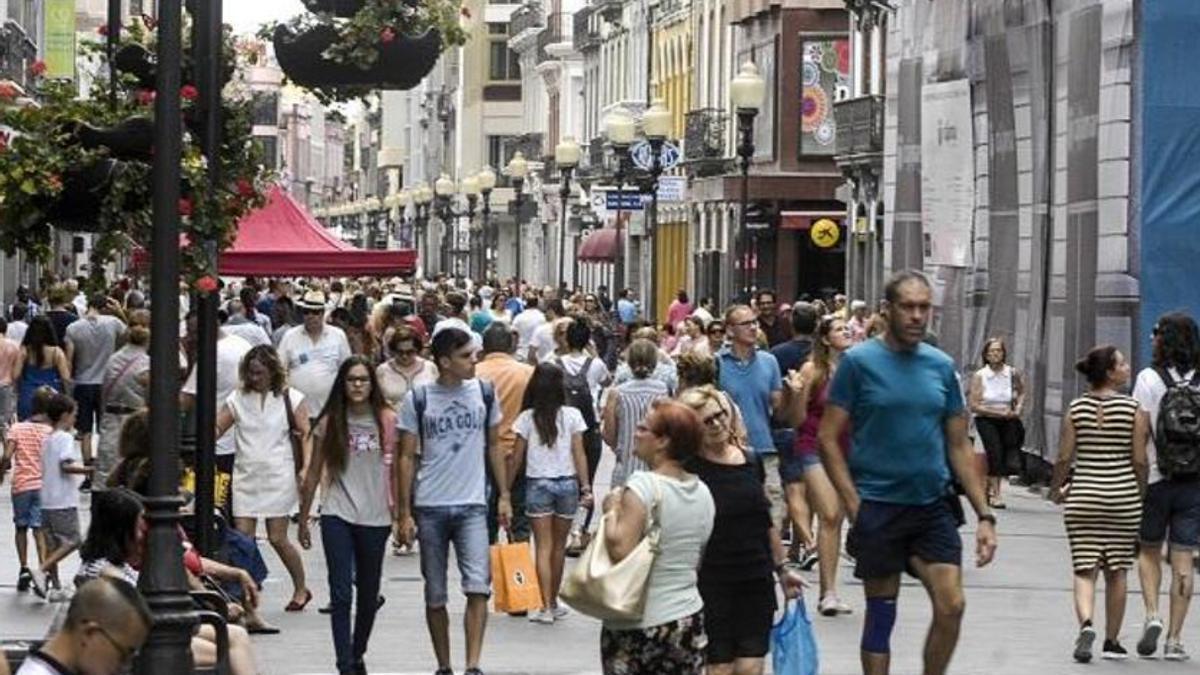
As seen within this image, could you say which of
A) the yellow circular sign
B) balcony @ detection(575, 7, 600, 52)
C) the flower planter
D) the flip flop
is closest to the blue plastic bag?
the flower planter

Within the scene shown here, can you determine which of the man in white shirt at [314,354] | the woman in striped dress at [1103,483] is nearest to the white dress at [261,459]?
the woman in striped dress at [1103,483]

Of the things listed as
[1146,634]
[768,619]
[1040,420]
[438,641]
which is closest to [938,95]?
[1040,420]

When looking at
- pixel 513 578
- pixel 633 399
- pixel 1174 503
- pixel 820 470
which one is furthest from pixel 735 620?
pixel 820 470

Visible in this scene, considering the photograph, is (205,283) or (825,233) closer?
(205,283)

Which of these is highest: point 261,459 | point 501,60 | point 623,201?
point 501,60

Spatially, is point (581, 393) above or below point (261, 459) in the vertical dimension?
above

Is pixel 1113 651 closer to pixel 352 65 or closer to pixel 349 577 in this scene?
pixel 349 577

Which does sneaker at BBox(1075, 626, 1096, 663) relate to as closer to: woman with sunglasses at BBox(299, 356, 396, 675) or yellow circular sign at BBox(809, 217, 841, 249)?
woman with sunglasses at BBox(299, 356, 396, 675)

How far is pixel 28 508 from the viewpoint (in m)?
20.1

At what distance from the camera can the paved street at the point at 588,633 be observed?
56.1 ft

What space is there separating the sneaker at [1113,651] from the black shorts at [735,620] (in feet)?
16.9

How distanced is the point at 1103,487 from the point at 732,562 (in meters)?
4.88

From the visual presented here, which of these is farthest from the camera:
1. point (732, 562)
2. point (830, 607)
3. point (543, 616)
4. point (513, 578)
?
point (830, 607)

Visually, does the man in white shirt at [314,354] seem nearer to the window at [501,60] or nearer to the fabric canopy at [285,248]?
the fabric canopy at [285,248]
